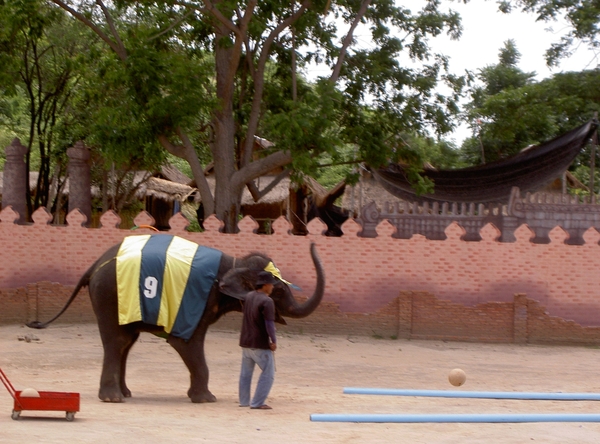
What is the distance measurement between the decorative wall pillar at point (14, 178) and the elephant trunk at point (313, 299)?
9102mm

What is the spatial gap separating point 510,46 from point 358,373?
77.6 feet

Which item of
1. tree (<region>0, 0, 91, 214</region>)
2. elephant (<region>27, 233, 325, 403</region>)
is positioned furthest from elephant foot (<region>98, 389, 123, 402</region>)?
tree (<region>0, 0, 91, 214</region>)

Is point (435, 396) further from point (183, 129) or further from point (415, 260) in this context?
point (183, 129)

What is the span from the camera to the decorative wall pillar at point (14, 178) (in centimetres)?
1630

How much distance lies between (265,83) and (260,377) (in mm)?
10494

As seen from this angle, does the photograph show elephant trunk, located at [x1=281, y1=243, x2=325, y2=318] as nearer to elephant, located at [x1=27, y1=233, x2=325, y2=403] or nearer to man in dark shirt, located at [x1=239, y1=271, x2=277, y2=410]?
elephant, located at [x1=27, y1=233, x2=325, y2=403]

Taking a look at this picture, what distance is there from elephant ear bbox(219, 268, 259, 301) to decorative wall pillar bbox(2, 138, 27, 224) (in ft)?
29.1

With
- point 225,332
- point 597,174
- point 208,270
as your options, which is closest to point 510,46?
point 597,174

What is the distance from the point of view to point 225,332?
46.6 ft

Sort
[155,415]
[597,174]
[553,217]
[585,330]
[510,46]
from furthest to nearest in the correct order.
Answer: [510,46] → [597,174] → [553,217] → [585,330] → [155,415]

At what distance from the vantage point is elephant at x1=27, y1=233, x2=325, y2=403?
8.62 metres

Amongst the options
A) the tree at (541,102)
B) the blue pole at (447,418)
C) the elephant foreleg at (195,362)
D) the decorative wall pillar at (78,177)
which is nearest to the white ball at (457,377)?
the blue pole at (447,418)

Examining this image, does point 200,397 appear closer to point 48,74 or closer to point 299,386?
point 299,386

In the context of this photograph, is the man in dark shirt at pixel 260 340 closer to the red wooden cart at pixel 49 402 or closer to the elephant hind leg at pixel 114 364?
the elephant hind leg at pixel 114 364
